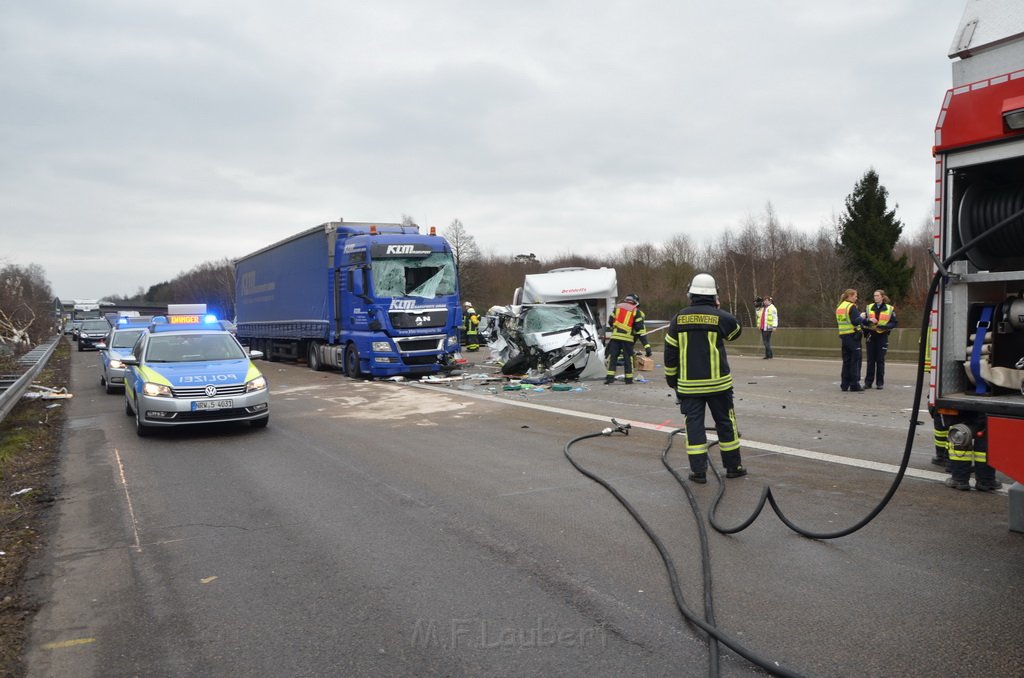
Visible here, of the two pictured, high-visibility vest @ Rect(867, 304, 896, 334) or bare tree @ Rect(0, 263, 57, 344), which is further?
bare tree @ Rect(0, 263, 57, 344)

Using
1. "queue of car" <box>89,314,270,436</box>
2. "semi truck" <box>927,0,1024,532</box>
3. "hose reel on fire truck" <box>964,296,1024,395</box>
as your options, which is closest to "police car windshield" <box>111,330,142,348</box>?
"queue of car" <box>89,314,270,436</box>

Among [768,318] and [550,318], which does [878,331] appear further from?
[768,318]

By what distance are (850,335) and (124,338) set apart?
16.0 m

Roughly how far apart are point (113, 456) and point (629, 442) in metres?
6.21

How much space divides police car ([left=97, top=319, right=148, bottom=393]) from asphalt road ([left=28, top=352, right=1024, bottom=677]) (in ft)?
27.0

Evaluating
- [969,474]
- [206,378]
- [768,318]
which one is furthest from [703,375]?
[768,318]

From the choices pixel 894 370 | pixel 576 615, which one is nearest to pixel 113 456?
A: pixel 576 615

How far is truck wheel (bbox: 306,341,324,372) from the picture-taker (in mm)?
21859

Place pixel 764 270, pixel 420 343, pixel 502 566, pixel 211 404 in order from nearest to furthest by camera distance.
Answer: pixel 502 566, pixel 211 404, pixel 420 343, pixel 764 270

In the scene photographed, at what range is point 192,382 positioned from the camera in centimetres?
996

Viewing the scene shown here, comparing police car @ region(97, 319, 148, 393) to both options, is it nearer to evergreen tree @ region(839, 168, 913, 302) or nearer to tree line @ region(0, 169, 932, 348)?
tree line @ region(0, 169, 932, 348)

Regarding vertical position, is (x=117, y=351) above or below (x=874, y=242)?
below

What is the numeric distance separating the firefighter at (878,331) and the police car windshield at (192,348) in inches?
419

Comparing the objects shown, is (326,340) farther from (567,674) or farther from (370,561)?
(567,674)
